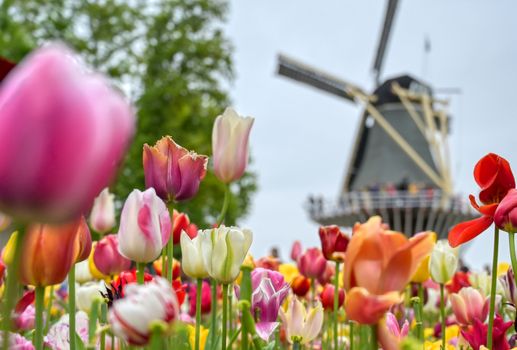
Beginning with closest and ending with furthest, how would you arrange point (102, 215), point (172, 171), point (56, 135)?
point (56, 135) → point (172, 171) → point (102, 215)

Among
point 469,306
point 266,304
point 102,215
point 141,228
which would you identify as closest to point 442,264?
point 469,306

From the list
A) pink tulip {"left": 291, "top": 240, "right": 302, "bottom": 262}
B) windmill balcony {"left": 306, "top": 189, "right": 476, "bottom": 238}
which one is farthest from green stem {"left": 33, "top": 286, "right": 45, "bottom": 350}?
windmill balcony {"left": 306, "top": 189, "right": 476, "bottom": 238}

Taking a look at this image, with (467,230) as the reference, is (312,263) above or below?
below

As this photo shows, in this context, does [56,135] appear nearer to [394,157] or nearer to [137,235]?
[137,235]

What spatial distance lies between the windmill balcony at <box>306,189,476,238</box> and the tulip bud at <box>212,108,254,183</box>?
75.1 ft

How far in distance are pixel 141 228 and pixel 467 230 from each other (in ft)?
2.19

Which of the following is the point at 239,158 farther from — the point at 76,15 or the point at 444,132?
the point at 444,132

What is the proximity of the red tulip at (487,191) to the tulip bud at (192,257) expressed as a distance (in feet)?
1.74

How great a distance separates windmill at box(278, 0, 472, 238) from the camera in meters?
24.8

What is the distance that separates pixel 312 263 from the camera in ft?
8.78

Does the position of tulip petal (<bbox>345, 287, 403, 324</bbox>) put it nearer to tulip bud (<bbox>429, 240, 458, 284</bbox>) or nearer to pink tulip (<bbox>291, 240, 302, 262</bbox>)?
tulip bud (<bbox>429, 240, 458, 284</bbox>)

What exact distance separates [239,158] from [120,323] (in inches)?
32.8

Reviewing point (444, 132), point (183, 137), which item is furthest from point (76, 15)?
point (444, 132)

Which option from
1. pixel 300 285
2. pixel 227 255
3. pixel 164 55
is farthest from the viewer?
pixel 164 55
